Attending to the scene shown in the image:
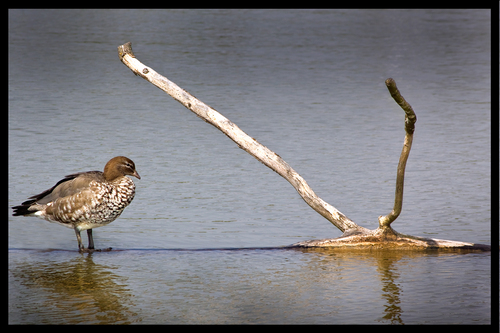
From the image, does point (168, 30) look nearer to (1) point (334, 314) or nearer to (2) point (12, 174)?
(2) point (12, 174)

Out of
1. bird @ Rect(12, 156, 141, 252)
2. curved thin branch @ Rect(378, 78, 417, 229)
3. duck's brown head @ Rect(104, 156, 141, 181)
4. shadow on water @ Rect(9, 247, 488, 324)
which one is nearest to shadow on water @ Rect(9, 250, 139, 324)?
shadow on water @ Rect(9, 247, 488, 324)

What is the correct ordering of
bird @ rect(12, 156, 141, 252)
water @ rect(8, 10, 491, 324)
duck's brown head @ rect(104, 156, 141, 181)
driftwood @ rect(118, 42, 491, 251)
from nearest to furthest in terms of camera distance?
water @ rect(8, 10, 491, 324)
driftwood @ rect(118, 42, 491, 251)
bird @ rect(12, 156, 141, 252)
duck's brown head @ rect(104, 156, 141, 181)

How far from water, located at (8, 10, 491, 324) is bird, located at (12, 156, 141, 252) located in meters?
0.28

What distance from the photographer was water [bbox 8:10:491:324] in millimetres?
4883

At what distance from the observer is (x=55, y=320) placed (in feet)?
14.5

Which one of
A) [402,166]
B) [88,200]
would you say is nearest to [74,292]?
[88,200]

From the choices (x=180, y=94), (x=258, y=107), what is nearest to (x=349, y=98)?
(x=258, y=107)

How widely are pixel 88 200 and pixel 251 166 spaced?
2.81m

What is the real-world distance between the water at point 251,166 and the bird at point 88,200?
28cm

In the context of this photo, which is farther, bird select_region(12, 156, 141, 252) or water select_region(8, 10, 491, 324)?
bird select_region(12, 156, 141, 252)

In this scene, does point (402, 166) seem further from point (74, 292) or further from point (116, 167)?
point (74, 292)

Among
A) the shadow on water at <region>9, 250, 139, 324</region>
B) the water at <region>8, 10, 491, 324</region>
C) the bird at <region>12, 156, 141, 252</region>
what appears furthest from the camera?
the bird at <region>12, 156, 141, 252</region>

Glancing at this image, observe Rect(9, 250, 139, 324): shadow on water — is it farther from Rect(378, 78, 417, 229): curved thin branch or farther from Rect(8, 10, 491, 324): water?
Rect(378, 78, 417, 229): curved thin branch

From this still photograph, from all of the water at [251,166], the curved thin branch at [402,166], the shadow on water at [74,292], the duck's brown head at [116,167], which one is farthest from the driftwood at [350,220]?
the shadow on water at [74,292]
